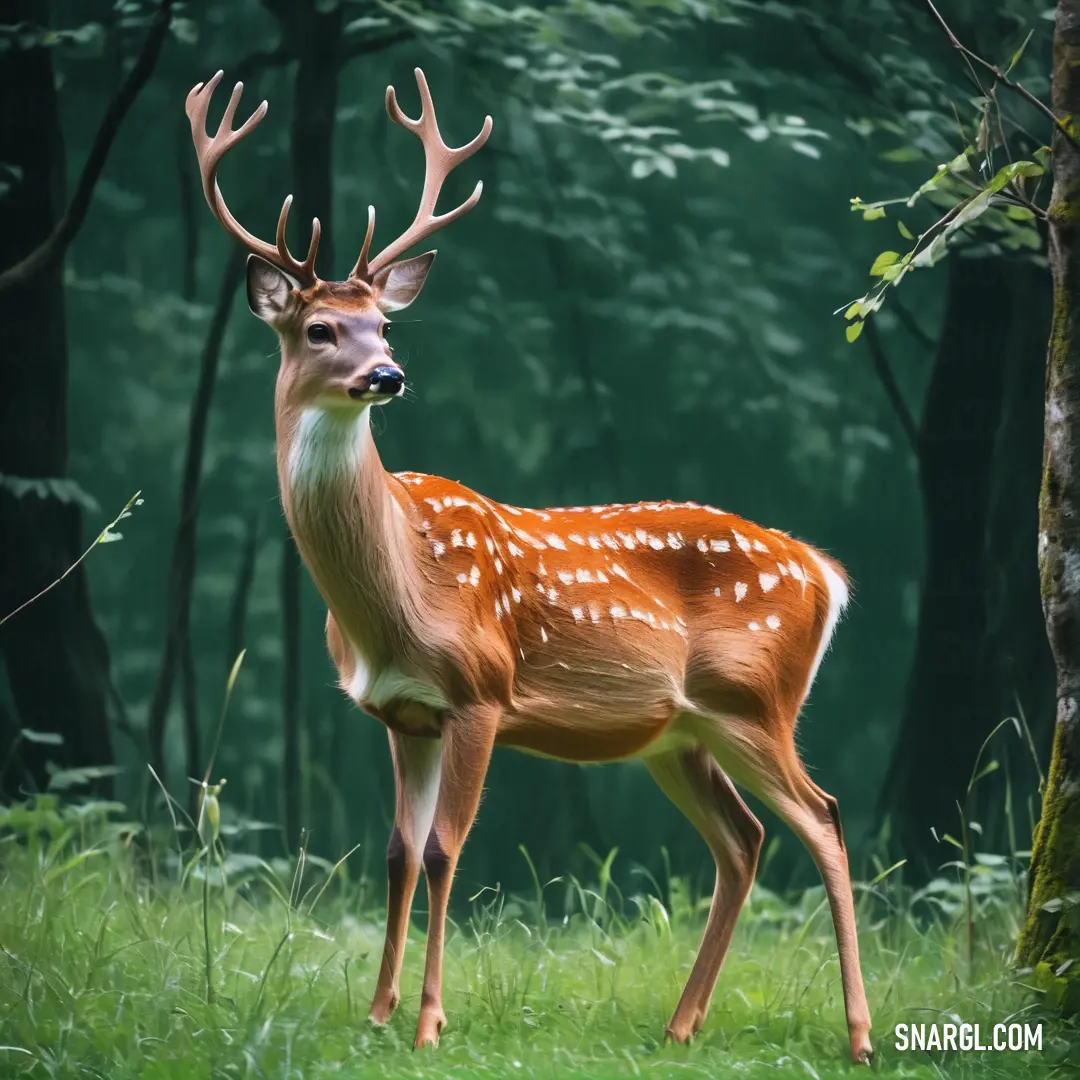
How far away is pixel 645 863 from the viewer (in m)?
8.15

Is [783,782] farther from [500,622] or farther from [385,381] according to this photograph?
[385,381]

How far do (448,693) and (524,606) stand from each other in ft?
1.37

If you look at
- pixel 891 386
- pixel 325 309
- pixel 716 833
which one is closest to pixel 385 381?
pixel 325 309

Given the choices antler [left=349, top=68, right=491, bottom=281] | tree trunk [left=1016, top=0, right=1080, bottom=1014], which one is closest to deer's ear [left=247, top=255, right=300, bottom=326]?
antler [left=349, top=68, right=491, bottom=281]

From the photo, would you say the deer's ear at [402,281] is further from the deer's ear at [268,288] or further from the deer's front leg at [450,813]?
the deer's front leg at [450,813]

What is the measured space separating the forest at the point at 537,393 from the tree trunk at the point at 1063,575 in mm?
1517

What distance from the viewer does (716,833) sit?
4.89m

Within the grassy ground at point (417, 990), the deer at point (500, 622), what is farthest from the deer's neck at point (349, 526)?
the grassy ground at point (417, 990)

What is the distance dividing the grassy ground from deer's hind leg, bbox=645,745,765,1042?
0.61ft

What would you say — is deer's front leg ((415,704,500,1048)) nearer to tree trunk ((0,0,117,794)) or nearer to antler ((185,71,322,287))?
antler ((185,71,322,287))

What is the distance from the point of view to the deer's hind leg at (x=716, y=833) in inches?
185

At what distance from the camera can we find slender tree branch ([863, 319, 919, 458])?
7.89 m

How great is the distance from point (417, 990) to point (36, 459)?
10.6 ft

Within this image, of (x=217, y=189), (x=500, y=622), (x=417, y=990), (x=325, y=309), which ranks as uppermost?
(x=217, y=189)
